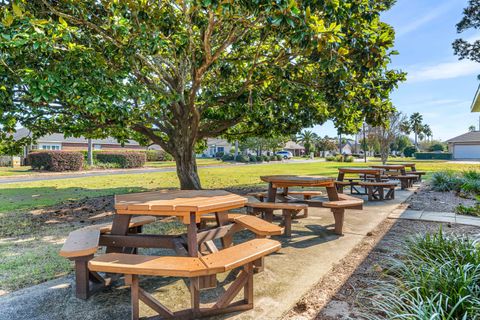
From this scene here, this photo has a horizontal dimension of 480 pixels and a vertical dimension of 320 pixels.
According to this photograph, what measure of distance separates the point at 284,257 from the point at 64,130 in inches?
305

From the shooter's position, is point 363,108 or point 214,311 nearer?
point 214,311

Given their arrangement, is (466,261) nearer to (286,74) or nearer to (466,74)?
(286,74)

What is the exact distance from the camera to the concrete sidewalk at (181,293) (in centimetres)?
269

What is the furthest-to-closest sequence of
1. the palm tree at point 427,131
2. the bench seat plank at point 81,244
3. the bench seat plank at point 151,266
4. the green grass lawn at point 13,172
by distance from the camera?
the palm tree at point 427,131
the green grass lawn at point 13,172
the bench seat plank at point 81,244
the bench seat plank at point 151,266

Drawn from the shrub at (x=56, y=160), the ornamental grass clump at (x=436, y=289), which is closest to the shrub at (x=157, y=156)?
the shrub at (x=56, y=160)

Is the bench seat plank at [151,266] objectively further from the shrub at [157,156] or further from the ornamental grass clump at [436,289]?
the shrub at [157,156]

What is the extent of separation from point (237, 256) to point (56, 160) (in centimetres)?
2559

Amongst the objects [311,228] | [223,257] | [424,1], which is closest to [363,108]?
[311,228]

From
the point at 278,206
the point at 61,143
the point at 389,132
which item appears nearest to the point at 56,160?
the point at 61,143

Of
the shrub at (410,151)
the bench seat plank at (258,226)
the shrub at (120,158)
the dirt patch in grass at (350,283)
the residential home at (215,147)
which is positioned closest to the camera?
the dirt patch in grass at (350,283)

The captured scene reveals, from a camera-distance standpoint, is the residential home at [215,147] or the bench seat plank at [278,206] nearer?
the bench seat plank at [278,206]

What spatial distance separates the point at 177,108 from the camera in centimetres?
895

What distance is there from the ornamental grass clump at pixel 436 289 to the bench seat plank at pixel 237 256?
104 cm

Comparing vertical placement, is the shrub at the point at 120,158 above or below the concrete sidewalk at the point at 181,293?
above
